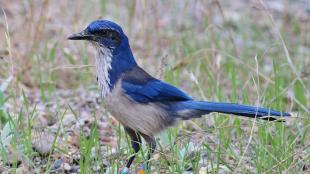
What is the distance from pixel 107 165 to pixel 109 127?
1.21 m

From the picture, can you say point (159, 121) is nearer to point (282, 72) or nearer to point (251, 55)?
point (282, 72)

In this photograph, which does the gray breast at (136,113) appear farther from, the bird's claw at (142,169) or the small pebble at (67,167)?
the small pebble at (67,167)

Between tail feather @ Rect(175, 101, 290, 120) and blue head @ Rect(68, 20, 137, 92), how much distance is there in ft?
1.52

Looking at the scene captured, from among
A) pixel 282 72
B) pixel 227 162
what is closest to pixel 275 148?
pixel 227 162

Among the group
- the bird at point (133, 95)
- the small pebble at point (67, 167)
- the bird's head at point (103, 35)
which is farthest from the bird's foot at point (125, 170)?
the bird's head at point (103, 35)

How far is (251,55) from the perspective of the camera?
820 cm

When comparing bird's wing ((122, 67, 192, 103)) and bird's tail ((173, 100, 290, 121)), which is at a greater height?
bird's wing ((122, 67, 192, 103))

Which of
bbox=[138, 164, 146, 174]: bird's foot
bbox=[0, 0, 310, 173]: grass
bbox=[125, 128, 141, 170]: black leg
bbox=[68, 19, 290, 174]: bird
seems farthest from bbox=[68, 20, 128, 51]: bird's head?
bbox=[138, 164, 146, 174]: bird's foot

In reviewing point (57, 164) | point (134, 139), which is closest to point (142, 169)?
point (134, 139)

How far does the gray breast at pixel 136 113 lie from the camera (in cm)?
466

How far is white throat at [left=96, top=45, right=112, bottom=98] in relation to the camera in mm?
4773

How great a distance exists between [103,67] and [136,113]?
0.40 meters

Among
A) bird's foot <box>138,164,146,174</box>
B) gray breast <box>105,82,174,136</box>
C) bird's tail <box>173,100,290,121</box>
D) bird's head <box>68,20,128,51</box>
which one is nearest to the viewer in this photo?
bird's tail <box>173,100,290,121</box>

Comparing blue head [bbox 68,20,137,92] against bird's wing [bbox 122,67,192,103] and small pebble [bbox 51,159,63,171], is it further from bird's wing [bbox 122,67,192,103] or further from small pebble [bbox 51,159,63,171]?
small pebble [bbox 51,159,63,171]
